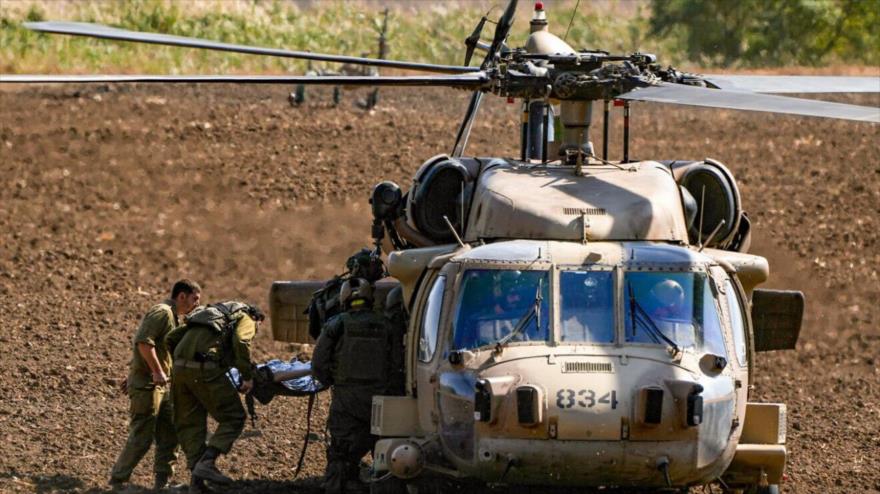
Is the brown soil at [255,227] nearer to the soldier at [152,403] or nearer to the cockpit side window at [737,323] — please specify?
the soldier at [152,403]

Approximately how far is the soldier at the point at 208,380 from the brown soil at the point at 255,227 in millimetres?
348

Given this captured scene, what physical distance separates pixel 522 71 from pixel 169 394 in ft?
10.6

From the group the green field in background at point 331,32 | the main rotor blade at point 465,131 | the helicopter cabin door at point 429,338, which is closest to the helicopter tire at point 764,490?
the helicopter cabin door at point 429,338

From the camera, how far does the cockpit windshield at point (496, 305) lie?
9.02 m

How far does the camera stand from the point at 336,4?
4216 cm

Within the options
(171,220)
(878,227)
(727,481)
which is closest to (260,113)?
(171,220)

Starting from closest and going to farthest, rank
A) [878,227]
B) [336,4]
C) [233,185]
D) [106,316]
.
A: 1. [106,316]
2. [878,227]
3. [233,185]
4. [336,4]

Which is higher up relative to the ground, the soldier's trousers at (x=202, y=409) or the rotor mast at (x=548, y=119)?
the rotor mast at (x=548, y=119)

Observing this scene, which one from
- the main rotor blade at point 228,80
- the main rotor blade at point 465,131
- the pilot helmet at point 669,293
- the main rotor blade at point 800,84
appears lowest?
the pilot helmet at point 669,293

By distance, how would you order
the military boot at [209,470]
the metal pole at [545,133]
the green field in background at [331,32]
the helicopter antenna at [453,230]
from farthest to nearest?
1. the green field in background at [331,32]
2. the metal pole at [545,133]
3. the military boot at [209,470]
4. the helicopter antenna at [453,230]

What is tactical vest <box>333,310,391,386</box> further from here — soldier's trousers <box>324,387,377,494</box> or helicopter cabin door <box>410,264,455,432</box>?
helicopter cabin door <box>410,264,455,432</box>

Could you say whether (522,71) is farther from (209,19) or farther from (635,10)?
(635,10)

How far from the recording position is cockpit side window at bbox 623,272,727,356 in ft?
29.6

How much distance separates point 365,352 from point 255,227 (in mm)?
10326
